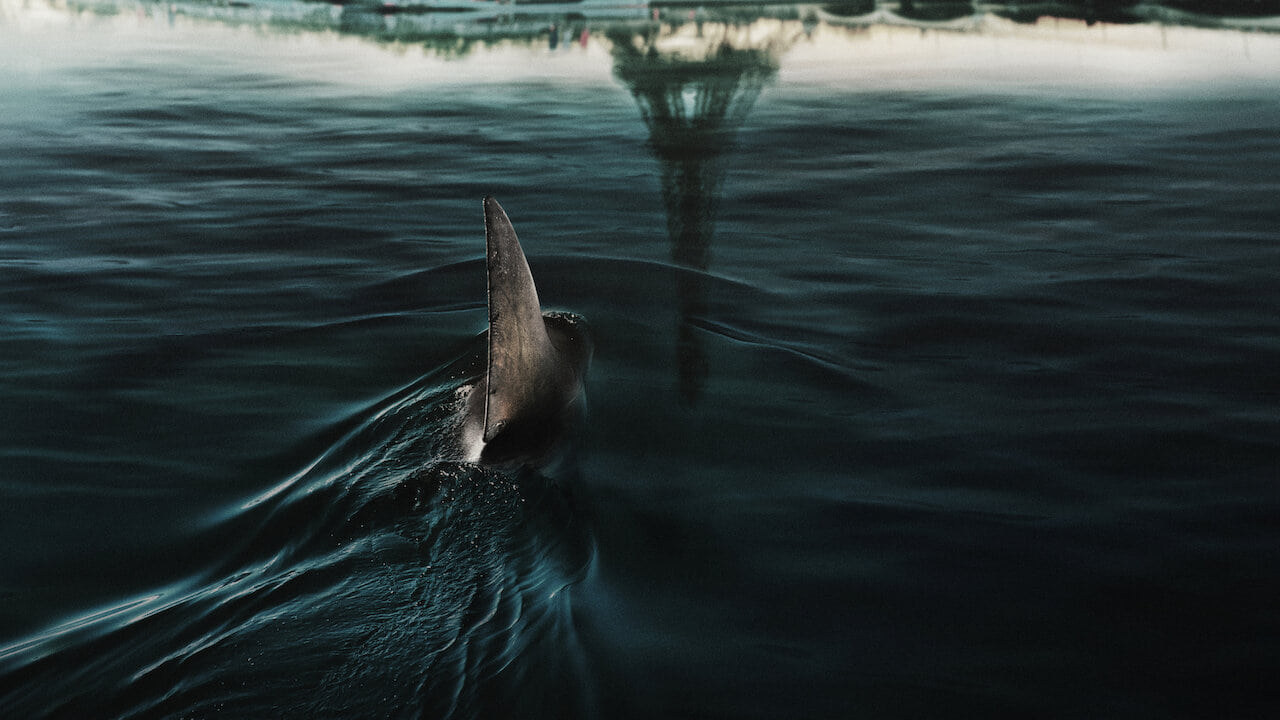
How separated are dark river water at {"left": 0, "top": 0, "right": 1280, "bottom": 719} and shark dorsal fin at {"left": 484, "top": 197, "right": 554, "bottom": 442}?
33cm

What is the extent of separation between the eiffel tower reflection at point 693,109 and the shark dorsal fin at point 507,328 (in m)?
1.26

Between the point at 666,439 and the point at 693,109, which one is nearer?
the point at 666,439

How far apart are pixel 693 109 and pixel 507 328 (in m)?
13.9

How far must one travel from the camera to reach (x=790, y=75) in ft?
69.6

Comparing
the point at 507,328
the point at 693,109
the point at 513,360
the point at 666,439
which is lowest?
the point at 666,439

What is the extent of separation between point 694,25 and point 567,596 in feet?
90.0

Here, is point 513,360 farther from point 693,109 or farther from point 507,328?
point 693,109

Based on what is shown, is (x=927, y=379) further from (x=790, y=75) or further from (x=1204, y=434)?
(x=790, y=75)

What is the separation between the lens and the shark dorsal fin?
4375mm

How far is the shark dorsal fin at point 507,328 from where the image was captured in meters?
4.38

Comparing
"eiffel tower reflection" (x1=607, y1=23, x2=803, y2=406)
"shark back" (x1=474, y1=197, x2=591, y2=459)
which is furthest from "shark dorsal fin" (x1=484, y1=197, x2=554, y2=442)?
"eiffel tower reflection" (x1=607, y1=23, x2=803, y2=406)

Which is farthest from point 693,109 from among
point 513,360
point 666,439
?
point 513,360

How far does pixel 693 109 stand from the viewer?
17.6 meters

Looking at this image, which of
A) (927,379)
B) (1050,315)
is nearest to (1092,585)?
(927,379)
